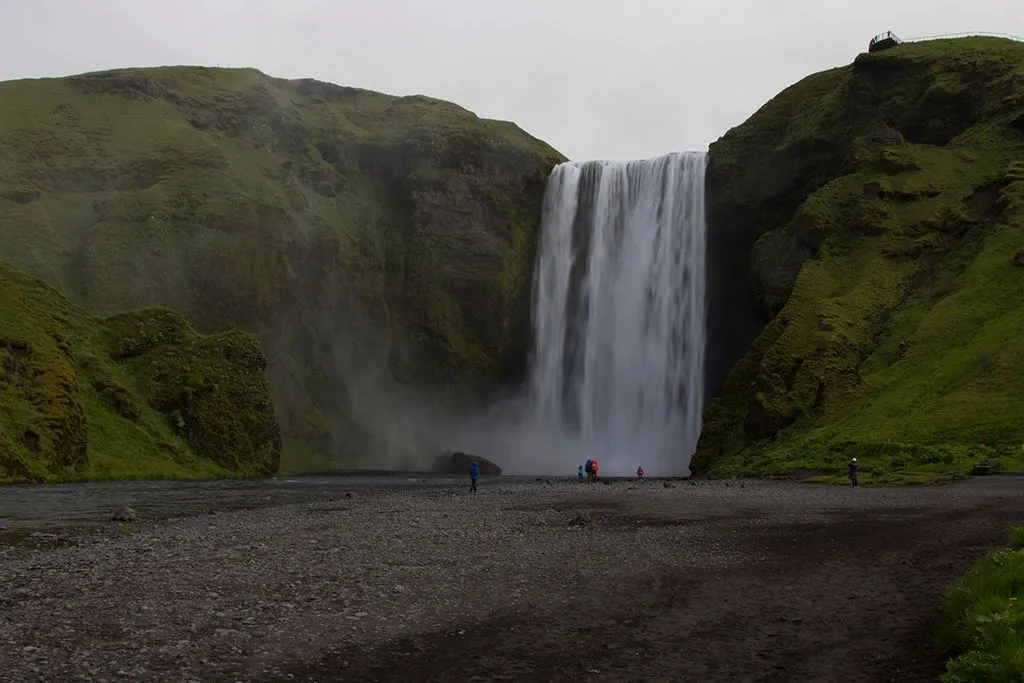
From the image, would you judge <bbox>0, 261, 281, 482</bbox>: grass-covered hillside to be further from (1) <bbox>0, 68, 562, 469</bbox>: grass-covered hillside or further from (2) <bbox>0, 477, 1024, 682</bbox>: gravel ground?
(2) <bbox>0, 477, 1024, 682</bbox>: gravel ground

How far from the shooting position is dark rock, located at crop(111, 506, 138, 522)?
30.2 metres

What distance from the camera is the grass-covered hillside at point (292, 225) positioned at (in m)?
92.9

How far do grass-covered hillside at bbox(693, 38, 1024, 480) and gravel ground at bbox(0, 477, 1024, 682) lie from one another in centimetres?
2309

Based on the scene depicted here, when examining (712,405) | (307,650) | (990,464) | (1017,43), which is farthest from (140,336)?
(1017,43)

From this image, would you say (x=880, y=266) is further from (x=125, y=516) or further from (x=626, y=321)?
(x=125, y=516)

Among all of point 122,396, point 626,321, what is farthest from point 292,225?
point 626,321

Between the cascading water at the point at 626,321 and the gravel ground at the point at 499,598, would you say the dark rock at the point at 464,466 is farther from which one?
the gravel ground at the point at 499,598

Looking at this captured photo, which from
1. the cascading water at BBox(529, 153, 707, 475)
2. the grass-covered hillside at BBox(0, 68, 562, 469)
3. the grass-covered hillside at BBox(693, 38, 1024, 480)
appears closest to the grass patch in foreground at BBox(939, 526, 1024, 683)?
the grass-covered hillside at BBox(693, 38, 1024, 480)

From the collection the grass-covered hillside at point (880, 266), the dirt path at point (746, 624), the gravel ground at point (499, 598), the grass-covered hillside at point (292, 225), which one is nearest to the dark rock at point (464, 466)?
the grass-covered hillside at point (292, 225)

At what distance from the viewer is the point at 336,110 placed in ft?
427

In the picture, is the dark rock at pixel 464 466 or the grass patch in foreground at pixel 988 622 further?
the dark rock at pixel 464 466

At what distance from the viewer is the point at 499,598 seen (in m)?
16.9

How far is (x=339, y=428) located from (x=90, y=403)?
110ft

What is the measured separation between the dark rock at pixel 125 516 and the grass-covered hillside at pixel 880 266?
32626 millimetres
